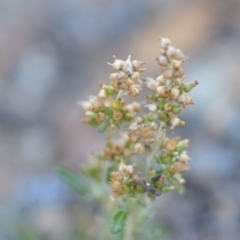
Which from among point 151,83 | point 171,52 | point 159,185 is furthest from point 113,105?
point 171,52

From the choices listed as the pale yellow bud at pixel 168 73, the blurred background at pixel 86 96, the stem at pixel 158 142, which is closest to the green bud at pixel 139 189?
the stem at pixel 158 142

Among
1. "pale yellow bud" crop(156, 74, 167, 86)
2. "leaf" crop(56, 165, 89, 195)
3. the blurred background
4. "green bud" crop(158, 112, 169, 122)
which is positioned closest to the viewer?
"pale yellow bud" crop(156, 74, 167, 86)

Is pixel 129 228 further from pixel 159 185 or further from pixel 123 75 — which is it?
pixel 123 75

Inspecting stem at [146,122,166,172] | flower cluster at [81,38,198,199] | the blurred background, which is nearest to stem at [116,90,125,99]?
flower cluster at [81,38,198,199]

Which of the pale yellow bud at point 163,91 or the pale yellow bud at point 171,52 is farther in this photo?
the pale yellow bud at point 163,91

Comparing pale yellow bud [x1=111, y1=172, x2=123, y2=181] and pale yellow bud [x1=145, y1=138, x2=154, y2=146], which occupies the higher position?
pale yellow bud [x1=145, y1=138, x2=154, y2=146]

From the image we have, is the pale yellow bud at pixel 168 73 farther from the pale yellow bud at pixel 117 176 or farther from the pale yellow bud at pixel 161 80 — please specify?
the pale yellow bud at pixel 117 176

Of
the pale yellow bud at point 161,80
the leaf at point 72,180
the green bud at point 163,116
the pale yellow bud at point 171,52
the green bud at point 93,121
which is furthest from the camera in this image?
the leaf at point 72,180

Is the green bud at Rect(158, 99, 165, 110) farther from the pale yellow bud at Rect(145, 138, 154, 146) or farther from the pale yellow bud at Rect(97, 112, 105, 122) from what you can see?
the pale yellow bud at Rect(97, 112, 105, 122)
